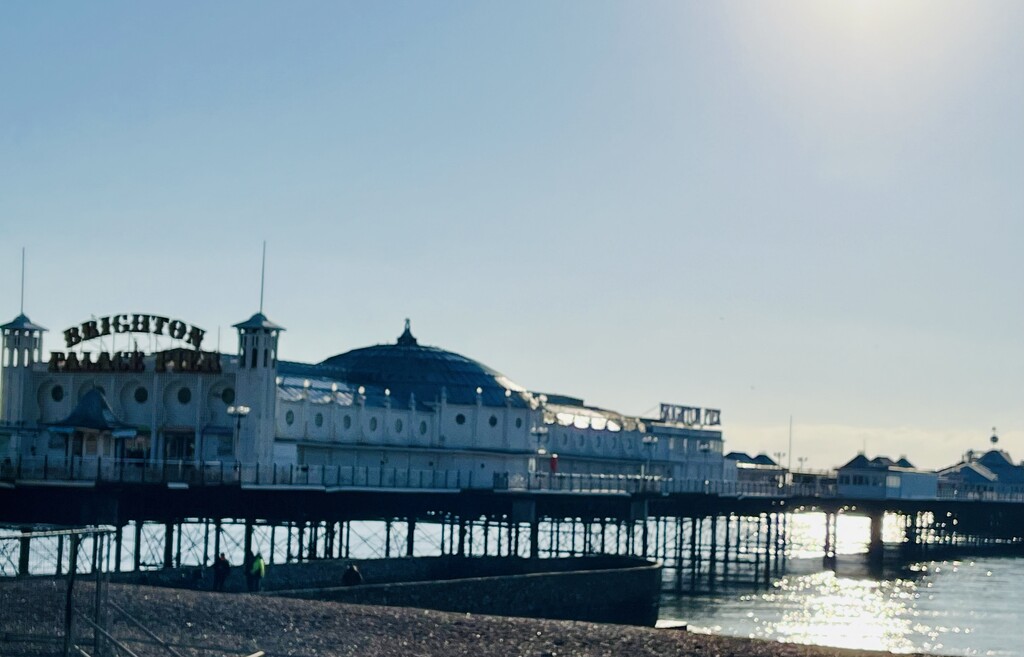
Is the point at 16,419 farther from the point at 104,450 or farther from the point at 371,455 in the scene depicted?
the point at 371,455

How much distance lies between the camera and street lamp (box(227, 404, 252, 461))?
67625mm

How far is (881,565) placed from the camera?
4936 inches

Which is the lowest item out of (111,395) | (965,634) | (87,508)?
(965,634)

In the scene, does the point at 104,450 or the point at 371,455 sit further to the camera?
the point at 371,455

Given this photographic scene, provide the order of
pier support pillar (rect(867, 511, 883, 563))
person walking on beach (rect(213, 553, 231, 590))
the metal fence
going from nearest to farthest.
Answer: the metal fence, person walking on beach (rect(213, 553, 231, 590)), pier support pillar (rect(867, 511, 883, 563))

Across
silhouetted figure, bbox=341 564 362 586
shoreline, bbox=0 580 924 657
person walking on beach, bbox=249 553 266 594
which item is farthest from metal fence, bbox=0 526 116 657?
silhouetted figure, bbox=341 564 362 586

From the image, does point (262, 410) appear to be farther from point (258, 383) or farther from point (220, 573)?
point (220, 573)

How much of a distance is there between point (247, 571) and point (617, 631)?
624 inches

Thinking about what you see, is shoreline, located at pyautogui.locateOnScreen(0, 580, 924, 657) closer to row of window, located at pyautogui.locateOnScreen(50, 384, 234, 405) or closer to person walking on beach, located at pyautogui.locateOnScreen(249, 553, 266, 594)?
person walking on beach, located at pyautogui.locateOnScreen(249, 553, 266, 594)

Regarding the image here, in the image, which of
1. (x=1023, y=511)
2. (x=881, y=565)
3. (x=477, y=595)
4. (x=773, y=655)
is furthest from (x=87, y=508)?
(x=1023, y=511)

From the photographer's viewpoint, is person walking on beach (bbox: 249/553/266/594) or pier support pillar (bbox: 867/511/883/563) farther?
pier support pillar (bbox: 867/511/883/563)

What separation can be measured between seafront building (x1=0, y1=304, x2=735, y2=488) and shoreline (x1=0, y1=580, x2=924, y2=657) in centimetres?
2464

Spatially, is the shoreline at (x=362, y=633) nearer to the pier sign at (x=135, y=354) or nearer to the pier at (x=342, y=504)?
the pier at (x=342, y=504)

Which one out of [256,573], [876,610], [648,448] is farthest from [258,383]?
[648,448]
